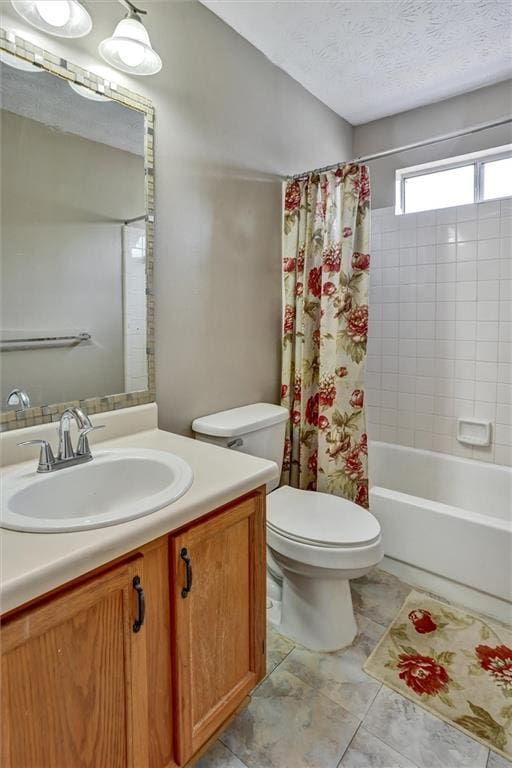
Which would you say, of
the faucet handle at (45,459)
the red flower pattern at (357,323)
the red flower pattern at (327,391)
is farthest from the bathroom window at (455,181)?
the faucet handle at (45,459)

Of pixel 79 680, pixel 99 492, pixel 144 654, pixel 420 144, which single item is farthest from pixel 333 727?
pixel 420 144

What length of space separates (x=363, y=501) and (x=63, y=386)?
1.43 meters

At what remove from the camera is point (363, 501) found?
6.45 feet

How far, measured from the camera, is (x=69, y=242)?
124cm

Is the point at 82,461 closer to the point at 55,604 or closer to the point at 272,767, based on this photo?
the point at 55,604

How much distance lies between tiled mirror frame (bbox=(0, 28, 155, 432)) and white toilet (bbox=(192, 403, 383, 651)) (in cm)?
35

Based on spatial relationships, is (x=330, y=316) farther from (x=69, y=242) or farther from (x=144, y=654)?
(x=144, y=654)

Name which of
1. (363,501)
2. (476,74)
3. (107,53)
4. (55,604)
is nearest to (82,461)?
(55,604)

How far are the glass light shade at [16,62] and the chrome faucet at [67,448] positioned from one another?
37.0 inches

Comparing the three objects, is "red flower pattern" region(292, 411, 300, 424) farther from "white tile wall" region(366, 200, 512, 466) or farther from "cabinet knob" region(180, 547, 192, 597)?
"cabinet knob" region(180, 547, 192, 597)

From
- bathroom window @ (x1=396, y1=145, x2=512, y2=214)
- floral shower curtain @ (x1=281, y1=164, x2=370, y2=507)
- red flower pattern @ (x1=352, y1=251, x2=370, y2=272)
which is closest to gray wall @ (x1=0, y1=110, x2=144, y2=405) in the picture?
floral shower curtain @ (x1=281, y1=164, x2=370, y2=507)

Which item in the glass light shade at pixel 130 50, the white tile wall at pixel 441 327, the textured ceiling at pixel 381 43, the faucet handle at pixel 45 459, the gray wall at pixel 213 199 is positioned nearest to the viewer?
the faucet handle at pixel 45 459

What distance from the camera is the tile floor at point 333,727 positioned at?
3.74 ft

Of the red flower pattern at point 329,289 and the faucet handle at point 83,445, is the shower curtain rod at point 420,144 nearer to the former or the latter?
the red flower pattern at point 329,289
